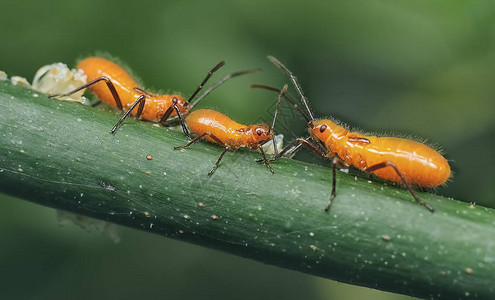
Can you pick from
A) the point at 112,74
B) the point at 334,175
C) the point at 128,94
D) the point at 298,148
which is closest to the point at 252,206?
the point at 334,175

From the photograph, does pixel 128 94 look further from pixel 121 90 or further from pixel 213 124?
pixel 213 124

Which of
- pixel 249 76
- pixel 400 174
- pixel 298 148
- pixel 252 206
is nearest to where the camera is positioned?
pixel 252 206

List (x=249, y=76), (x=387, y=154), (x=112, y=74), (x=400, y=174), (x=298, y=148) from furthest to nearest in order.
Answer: (x=249, y=76) → (x=112, y=74) → (x=298, y=148) → (x=387, y=154) → (x=400, y=174)

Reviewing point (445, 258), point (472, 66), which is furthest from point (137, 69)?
point (445, 258)

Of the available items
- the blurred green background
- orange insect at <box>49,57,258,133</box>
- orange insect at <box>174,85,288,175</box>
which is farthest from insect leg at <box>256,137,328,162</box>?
the blurred green background

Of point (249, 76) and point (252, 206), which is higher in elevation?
point (249, 76)

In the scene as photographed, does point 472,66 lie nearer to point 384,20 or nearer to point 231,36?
point 384,20

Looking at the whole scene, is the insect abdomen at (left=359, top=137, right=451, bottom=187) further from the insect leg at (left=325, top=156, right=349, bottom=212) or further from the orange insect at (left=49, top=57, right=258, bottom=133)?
the orange insect at (left=49, top=57, right=258, bottom=133)
